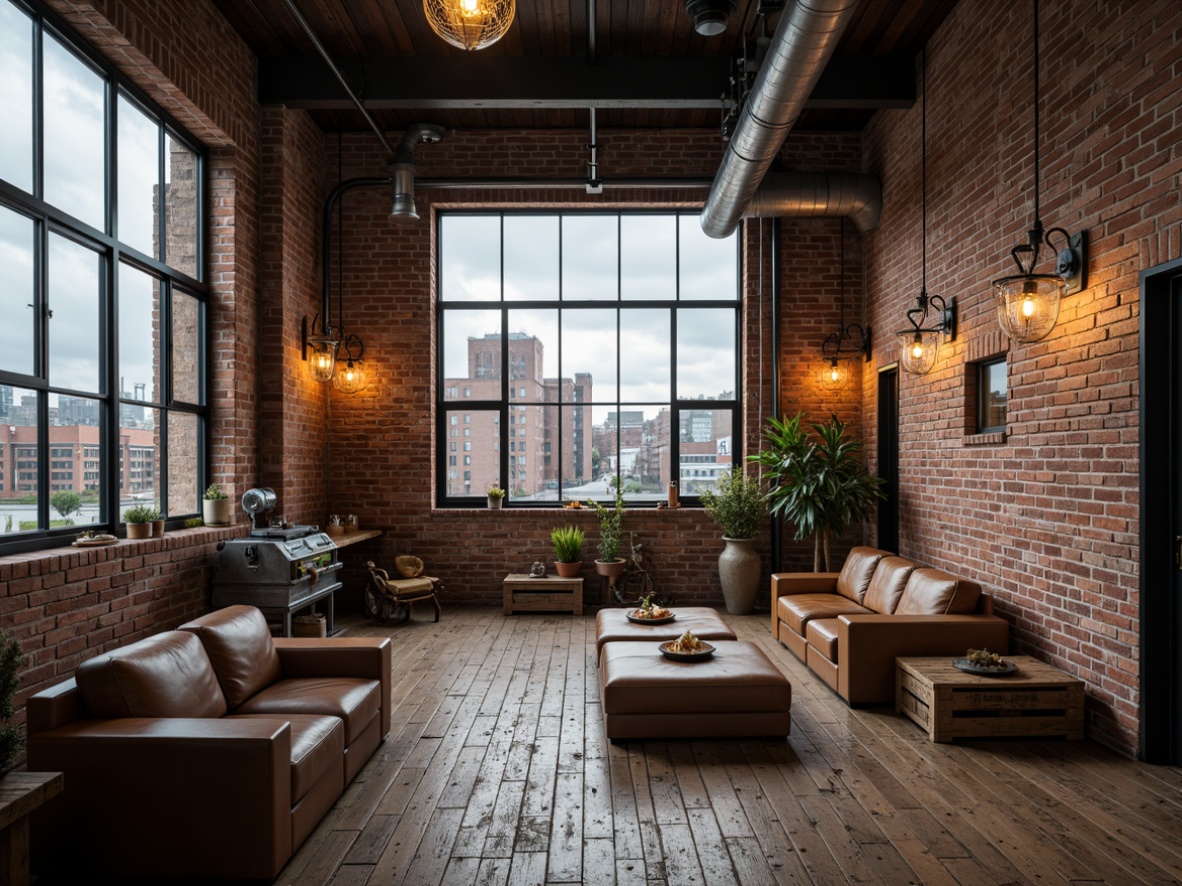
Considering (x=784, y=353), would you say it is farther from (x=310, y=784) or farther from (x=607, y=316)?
(x=310, y=784)

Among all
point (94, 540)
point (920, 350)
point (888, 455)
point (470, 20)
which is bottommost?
point (94, 540)

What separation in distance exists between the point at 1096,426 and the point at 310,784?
4.12 meters

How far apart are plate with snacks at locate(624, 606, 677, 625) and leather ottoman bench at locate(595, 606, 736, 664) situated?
22 mm

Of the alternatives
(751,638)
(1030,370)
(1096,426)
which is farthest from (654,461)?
(1096,426)

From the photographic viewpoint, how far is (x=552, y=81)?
6.30m

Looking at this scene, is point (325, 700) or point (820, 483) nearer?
point (325, 700)

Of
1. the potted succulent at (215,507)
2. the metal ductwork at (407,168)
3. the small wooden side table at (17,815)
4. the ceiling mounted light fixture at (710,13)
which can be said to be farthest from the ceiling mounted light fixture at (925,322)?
the small wooden side table at (17,815)

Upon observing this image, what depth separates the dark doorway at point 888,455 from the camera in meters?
7.15

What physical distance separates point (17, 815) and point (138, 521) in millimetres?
2785

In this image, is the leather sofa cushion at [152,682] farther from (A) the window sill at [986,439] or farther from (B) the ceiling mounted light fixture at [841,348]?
(B) the ceiling mounted light fixture at [841,348]

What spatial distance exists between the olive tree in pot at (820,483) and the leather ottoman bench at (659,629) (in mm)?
1844

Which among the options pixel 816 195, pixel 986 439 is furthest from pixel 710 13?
pixel 986 439

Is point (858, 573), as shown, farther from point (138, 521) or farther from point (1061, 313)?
point (138, 521)

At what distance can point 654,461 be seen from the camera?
27.0 feet
